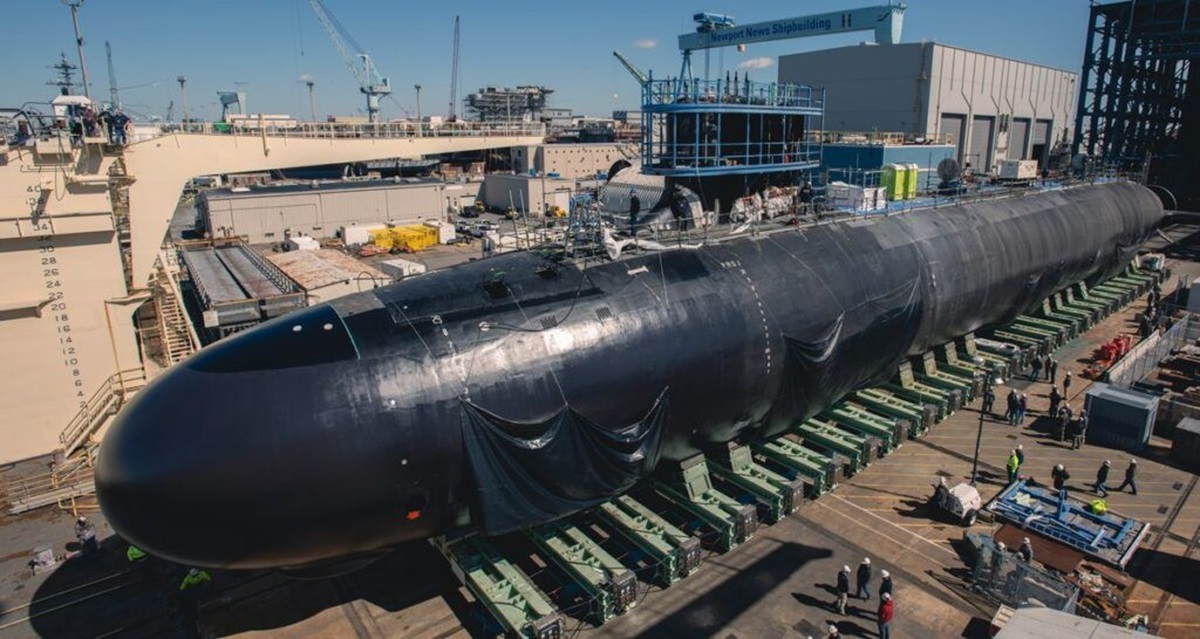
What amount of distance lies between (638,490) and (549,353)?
18.9ft

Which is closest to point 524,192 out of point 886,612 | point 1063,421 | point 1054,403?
point 1054,403

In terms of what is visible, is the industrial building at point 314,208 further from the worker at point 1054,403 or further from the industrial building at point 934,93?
the worker at point 1054,403

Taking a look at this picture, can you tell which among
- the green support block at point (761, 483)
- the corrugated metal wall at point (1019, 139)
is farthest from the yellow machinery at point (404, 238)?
the corrugated metal wall at point (1019, 139)

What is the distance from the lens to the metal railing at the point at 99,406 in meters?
19.8

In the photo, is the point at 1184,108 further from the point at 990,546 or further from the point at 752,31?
the point at 990,546

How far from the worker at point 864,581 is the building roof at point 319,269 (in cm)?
2194

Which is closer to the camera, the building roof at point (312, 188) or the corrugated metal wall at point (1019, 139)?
the building roof at point (312, 188)

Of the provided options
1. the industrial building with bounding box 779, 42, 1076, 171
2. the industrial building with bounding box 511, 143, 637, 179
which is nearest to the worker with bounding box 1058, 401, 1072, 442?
the industrial building with bounding box 779, 42, 1076, 171

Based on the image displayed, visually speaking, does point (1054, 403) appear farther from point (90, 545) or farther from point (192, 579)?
point (90, 545)

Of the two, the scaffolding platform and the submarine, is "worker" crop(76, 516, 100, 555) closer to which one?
the submarine

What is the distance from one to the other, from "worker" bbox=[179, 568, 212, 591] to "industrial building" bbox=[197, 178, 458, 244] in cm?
4398

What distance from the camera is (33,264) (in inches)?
782

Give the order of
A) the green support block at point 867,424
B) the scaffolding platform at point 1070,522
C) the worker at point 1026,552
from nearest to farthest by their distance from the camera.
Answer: the worker at point 1026,552, the scaffolding platform at point 1070,522, the green support block at point 867,424

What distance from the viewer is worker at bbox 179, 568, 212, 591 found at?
1329 centimetres
